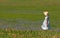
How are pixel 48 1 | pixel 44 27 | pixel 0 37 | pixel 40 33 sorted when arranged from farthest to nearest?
pixel 48 1, pixel 44 27, pixel 40 33, pixel 0 37

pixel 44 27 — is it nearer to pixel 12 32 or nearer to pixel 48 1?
pixel 12 32

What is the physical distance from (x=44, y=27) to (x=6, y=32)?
8.61 ft

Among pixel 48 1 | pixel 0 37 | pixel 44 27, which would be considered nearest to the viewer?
pixel 0 37

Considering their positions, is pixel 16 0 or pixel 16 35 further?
pixel 16 0

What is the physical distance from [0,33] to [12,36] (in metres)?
1.13

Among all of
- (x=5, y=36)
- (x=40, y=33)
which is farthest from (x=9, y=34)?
(x=40, y=33)

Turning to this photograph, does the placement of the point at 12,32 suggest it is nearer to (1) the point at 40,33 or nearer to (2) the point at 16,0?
(1) the point at 40,33

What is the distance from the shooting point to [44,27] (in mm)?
17141

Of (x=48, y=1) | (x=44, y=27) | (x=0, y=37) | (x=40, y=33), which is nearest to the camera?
(x=0, y=37)

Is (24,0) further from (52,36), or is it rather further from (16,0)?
(52,36)

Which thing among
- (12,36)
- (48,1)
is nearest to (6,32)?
(12,36)

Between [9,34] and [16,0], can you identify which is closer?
[9,34]

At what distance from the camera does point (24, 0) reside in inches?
1768

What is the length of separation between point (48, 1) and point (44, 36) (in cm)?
3044
